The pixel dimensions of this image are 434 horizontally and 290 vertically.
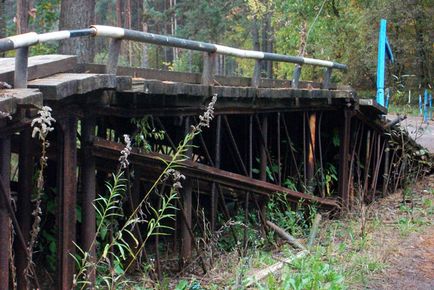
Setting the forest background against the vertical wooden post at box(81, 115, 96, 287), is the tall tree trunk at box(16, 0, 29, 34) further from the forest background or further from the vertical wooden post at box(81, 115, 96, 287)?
the vertical wooden post at box(81, 115, 96, 287)

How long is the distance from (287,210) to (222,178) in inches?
89.6

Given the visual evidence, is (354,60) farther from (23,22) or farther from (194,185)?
(194,185)

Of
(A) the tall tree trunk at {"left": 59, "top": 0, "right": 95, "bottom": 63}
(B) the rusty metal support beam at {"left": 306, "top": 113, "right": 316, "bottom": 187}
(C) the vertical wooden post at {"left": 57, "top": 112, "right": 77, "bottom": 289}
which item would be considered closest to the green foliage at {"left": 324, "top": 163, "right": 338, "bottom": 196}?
(B) the rusty metal support beam at {"left": 306, "top": 113, "right": 316, "bottom": 187}

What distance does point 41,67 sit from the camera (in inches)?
197

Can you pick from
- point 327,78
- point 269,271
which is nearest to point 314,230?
point 269,271

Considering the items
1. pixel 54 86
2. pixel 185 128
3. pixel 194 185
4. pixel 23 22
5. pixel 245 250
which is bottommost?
pixel 245 250

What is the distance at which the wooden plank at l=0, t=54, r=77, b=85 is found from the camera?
4.62 meters

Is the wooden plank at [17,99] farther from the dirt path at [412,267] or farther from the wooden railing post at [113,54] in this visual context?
the dirt path at [412,267]

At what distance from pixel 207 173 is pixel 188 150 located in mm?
442

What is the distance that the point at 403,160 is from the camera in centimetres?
1366

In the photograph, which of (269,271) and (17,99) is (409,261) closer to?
(269,271)

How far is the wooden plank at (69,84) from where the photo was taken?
472 centimetres

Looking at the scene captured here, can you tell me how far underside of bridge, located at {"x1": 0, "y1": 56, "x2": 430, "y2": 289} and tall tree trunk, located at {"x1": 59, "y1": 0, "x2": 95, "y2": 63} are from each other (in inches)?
154

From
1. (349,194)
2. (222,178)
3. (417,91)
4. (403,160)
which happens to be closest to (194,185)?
(222,178)
